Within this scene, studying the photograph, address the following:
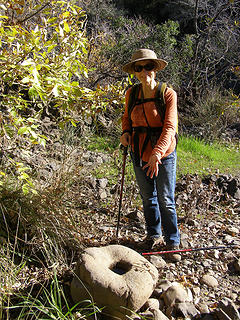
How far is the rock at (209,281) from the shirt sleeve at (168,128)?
122cm

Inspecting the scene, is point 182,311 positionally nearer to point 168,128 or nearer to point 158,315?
point 158,315

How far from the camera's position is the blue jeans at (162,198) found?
3.03 m

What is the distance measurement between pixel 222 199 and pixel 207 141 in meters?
3.14

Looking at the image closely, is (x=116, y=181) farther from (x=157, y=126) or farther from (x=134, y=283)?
(x=134, y=283)

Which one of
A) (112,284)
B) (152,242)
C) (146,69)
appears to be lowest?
(152,242)

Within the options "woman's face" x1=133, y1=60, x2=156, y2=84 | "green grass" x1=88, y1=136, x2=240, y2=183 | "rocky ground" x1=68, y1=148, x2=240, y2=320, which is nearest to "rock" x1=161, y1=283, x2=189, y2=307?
"rocky ground" x1=68, y1=148, x2=240, y2=320

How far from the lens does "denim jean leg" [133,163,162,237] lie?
3.19 meters

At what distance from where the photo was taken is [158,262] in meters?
3.14

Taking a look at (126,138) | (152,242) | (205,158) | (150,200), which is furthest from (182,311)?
(205,158)

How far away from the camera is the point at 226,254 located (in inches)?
136

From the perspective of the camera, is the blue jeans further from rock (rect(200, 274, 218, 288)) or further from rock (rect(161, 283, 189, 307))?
rock (rect(161, 283, 189, 307))

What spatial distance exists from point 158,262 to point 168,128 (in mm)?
1313

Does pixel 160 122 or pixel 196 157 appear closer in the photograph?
pixel 160 122

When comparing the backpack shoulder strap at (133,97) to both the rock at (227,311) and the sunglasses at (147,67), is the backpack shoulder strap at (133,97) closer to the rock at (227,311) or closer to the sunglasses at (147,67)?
the sunglasses at (147,67)
